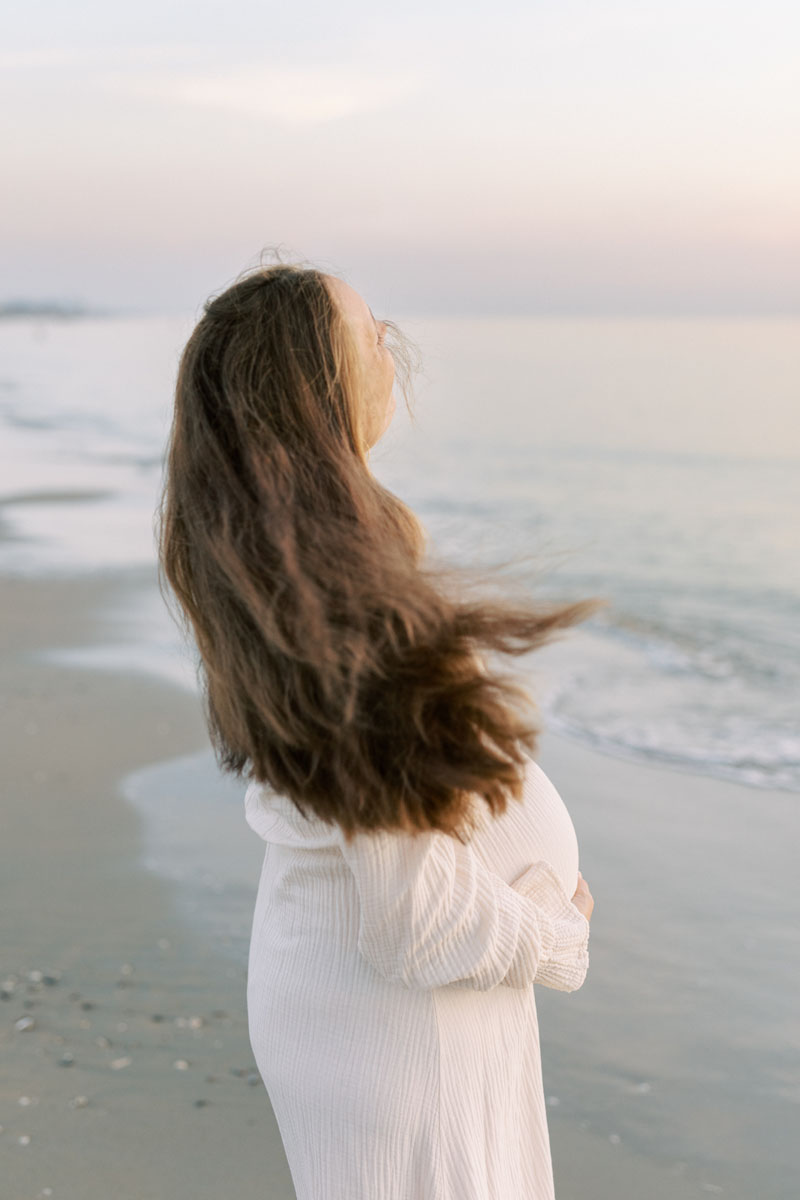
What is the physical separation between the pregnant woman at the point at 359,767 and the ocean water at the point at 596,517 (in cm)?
27

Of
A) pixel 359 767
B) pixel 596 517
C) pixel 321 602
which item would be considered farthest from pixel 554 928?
pixel 596 517

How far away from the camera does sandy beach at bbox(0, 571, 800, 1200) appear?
3268 millimetres

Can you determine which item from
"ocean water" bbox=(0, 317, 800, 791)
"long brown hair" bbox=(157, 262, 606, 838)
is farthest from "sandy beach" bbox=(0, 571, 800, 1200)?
"long brown hair" bbox=(157, 262, 606, 838)

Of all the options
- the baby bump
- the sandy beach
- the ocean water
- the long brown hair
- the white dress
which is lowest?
the ocean water

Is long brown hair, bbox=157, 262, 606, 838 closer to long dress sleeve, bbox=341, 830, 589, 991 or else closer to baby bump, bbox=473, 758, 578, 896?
long dress sleeve, bbox=341, 830, 589, 991

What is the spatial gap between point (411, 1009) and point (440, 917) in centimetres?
25

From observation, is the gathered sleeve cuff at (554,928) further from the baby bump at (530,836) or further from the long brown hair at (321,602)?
the long brown hair at (321,602)

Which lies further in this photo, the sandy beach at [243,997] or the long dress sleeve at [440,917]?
the sandy beach at [243,997]

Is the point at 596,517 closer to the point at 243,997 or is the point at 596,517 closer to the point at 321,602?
the point at 243,997

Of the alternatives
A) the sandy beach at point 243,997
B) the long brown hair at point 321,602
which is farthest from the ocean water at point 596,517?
the sandy beach at point 243,997

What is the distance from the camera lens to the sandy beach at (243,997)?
327 centimetres

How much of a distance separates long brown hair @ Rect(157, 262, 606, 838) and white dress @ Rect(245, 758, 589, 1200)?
13 centimetres

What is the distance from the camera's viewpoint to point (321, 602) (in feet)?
4.96

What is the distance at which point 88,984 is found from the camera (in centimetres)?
412
